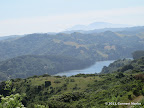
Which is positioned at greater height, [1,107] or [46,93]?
[1,107]

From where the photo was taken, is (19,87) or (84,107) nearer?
(84,107)

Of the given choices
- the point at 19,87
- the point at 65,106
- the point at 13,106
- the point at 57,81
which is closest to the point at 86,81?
the point at 57,81

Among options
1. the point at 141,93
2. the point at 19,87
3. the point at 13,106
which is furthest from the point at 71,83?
the point at 13,106

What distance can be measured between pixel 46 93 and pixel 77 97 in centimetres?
3592

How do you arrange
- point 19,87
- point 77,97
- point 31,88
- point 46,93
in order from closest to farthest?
1. point 77,97
2. point 46,93
3. point 31,88
4. point 19,87

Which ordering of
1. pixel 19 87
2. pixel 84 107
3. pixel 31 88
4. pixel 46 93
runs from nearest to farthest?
pixel 84 107 < pixel 46 93 < pixel 31 88 < pixel 19 87

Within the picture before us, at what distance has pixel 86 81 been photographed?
8706cm

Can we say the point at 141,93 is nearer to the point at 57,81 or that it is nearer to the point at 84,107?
the point at 84,107

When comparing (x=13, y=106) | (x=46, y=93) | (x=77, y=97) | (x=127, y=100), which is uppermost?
(x=13, y=106)

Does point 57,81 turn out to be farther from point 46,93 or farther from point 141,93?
point 141,93

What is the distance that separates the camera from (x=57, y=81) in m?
94.1

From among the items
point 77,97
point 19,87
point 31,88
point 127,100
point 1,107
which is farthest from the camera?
point 19,87

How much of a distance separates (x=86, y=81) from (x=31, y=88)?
2513 centimetres

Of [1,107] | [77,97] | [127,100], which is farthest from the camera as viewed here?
[77,97]
